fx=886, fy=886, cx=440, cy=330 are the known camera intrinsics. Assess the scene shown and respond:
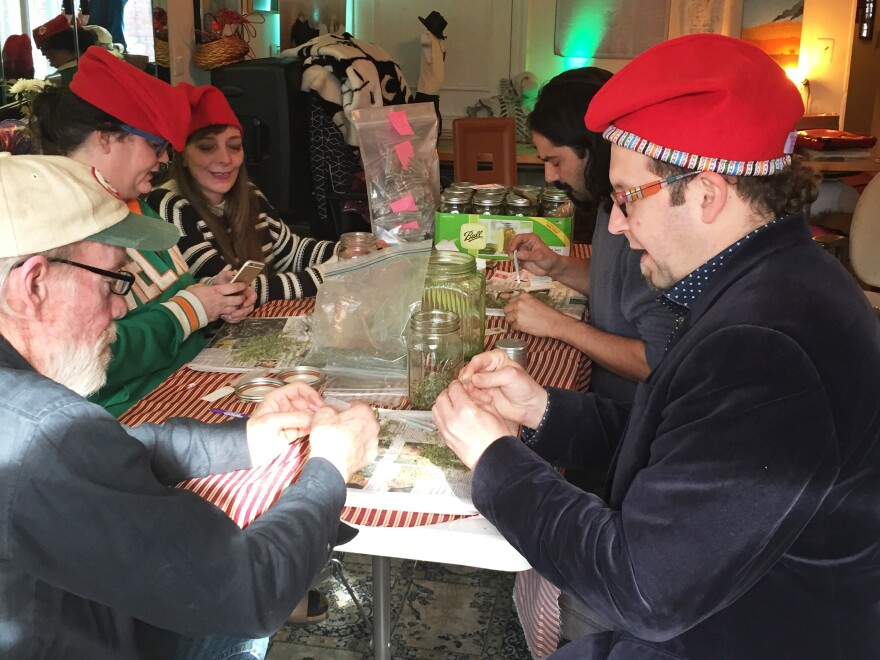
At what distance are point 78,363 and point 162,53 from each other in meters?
4.09

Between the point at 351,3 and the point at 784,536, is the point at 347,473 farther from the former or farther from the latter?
the point at 351,3

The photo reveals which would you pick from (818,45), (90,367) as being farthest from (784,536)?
(818,45)

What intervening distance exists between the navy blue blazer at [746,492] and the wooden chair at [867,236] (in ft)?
10.5

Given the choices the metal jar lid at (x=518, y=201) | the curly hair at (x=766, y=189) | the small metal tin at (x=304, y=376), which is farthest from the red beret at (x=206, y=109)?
the curly hair at (x=766, y=189)

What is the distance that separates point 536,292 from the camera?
3014 millimetres

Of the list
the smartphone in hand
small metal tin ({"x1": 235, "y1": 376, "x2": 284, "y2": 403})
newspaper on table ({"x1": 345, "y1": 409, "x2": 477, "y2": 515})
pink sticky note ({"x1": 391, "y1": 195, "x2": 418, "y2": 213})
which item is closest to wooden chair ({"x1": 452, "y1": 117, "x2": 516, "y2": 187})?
pink sticky note ({"x1": 391, "y1": 195, "x2": 418, "y2": 213})

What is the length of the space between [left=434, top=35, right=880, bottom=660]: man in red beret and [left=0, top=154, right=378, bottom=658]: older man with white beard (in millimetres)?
330

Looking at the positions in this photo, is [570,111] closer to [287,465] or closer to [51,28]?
[287,465]

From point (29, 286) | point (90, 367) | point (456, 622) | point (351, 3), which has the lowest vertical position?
point (456, 622)

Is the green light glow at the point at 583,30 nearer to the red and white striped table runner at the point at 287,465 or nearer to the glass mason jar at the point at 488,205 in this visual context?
the glass mason jar at the point at 488,205

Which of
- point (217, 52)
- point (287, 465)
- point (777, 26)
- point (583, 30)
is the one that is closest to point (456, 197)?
point (287, 465)

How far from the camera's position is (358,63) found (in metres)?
5.57

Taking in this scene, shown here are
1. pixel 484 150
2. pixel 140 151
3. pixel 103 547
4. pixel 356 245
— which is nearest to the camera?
pixel 103 547

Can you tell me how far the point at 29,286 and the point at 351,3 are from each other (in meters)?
7.78
